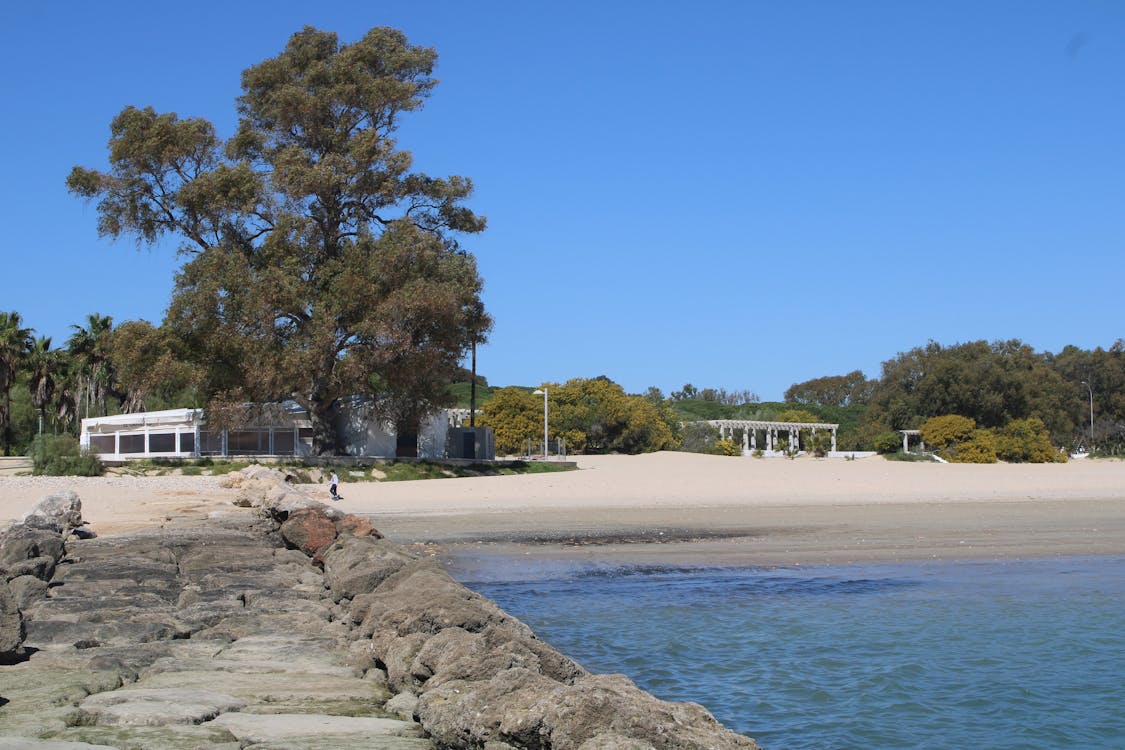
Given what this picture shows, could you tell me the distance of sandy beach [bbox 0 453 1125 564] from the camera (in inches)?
834

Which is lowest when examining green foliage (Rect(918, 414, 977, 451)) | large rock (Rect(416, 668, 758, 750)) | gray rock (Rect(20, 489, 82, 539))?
large rock (Rect(416, 668, 758, 750))

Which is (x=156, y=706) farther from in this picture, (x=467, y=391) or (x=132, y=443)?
(x=467, y=391)

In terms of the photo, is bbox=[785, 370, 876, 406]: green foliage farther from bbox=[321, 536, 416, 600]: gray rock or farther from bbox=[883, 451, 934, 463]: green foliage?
bbox=[321, 536, 416, 600]: gray rock

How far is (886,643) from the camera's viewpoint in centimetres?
1206

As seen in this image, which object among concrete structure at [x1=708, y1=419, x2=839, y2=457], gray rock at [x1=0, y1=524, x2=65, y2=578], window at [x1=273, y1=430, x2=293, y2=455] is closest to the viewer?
gray rock at [x1=0, y1=524, x2=65, y2=578]

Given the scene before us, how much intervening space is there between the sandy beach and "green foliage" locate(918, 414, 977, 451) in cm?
1158

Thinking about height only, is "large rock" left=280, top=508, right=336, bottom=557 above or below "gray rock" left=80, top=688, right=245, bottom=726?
above

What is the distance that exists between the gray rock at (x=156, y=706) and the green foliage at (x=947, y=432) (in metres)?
51.4

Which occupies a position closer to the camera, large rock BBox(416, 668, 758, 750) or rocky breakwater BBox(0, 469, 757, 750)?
large rock BBox(416, 668, 758, 750)

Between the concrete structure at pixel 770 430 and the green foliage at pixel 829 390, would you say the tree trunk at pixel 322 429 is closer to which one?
the concrete structure at pixel 770 430

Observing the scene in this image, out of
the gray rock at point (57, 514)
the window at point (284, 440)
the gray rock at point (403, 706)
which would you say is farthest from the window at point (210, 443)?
the gray rock at point (403, 706)

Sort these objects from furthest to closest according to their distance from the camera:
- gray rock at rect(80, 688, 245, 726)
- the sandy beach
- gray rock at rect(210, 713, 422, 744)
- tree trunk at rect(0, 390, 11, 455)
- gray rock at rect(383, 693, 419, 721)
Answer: tree trunk at rect(0, 390, 11, 455) → the sandy beach → gray rock at rect(383, 693, 419, 721) → gray rock at rect(80, 688, 245, 726) → gray rock at rect(210, 713, 422, 744)

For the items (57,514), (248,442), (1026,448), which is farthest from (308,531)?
(1026,448)

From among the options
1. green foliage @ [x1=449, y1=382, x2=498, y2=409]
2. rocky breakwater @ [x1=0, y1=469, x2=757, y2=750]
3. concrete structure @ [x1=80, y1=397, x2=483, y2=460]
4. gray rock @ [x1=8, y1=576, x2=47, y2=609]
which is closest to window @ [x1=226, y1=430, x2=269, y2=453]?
concrete structure @ [x1=80, y1=397, x2=483, y2=460]
